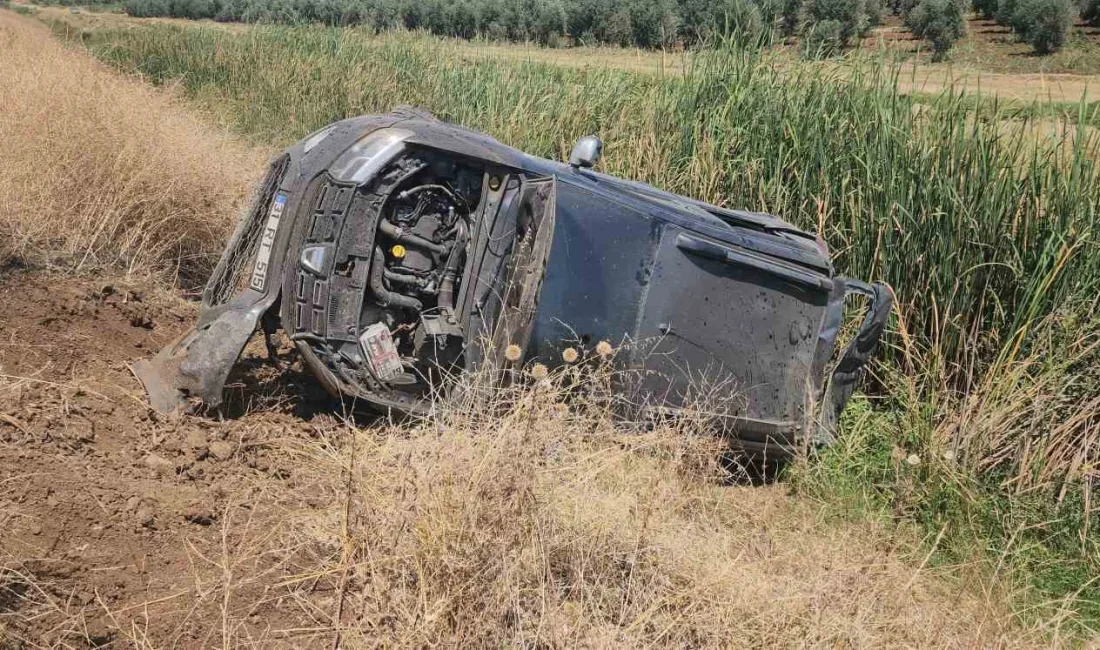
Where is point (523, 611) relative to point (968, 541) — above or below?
above

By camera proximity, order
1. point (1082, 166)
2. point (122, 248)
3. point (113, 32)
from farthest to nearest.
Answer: point (113, 32) < point (122, 248) < point (1082, 166)

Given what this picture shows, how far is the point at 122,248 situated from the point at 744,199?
16.2 ft

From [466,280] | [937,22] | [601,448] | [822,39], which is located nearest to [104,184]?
[466,280]

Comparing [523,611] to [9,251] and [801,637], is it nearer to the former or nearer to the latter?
[801,637]

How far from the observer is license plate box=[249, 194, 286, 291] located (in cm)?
511

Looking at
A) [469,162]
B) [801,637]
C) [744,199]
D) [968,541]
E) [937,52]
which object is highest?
[937,52]

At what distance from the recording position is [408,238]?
523 centimetres

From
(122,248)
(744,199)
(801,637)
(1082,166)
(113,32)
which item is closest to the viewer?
(801,637)

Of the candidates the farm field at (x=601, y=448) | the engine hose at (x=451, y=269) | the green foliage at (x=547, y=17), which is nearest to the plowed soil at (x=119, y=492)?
the farm field at (x=601, y=448)

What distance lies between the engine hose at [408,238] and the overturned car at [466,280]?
0.01 m

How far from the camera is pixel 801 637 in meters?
3.79

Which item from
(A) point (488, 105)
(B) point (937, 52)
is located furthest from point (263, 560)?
(A) point (488, 105)

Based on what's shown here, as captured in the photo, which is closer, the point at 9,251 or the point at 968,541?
the point at 968,541

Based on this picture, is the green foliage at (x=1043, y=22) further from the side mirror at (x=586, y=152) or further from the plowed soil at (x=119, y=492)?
the plowed soil at (x=119, y=492)
